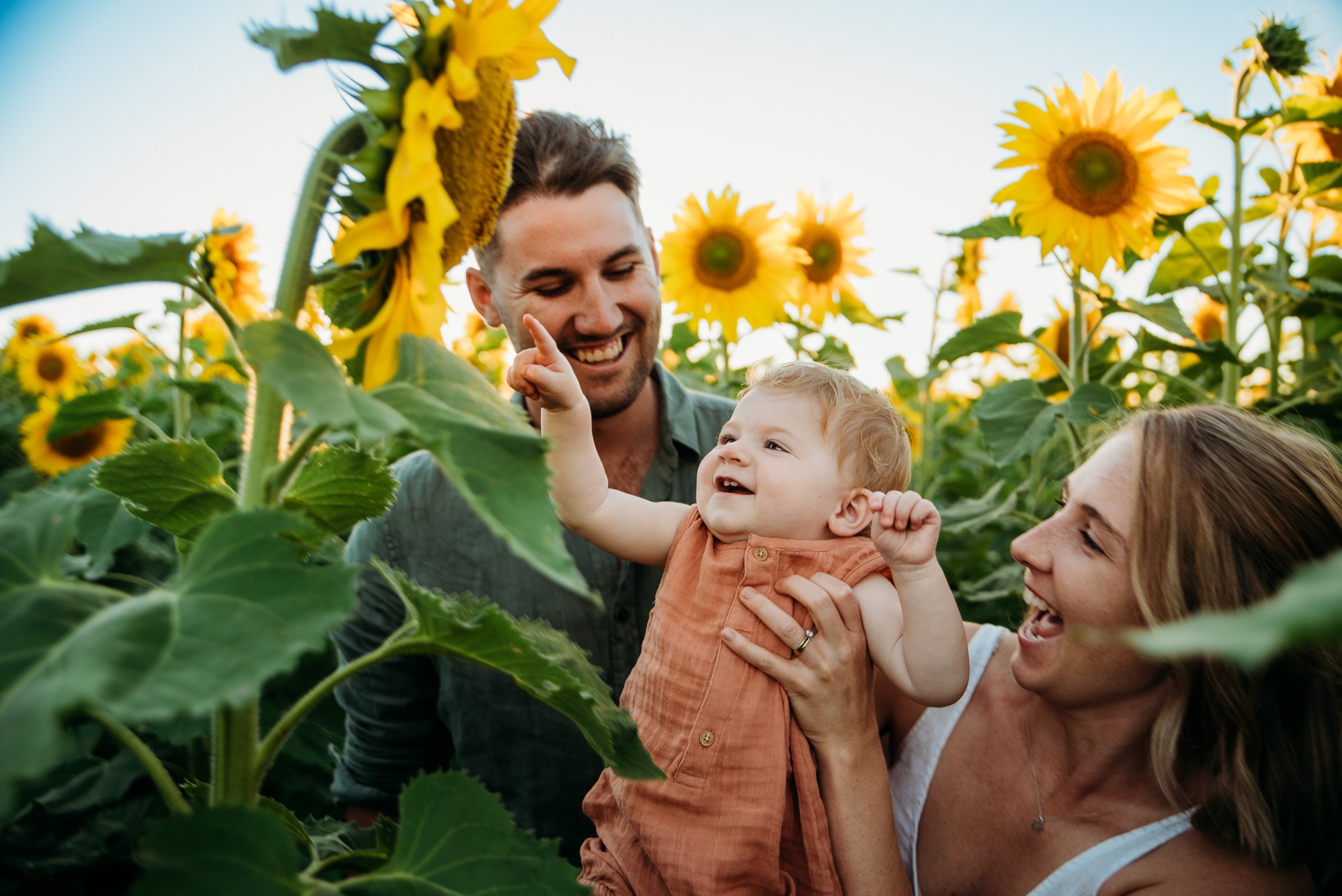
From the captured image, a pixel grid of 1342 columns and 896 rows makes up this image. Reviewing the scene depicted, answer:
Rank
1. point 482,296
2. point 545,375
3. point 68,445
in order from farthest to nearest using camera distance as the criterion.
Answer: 1. point 68,445
2. point 482,296
3. point 545,375

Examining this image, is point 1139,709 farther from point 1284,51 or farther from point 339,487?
point 1284,51

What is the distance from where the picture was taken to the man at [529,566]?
2461 mm

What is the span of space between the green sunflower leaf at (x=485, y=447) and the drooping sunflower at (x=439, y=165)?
0.18ft

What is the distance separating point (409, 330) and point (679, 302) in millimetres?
2957

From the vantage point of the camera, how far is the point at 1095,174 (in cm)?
259

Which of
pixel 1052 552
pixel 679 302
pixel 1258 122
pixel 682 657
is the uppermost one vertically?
pixel 1258 122

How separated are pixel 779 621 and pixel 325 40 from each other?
1308 mm

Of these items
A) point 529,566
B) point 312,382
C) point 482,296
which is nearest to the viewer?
point 312,382

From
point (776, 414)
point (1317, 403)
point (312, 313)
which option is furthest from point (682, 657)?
point (1317, 403)

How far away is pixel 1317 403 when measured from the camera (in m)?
2.50

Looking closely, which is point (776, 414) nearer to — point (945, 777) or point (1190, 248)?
point (945, 777)

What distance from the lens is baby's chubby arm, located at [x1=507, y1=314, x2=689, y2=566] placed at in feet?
5.01

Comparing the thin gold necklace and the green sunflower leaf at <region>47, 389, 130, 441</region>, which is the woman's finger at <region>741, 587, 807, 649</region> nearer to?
the thin gold necklace

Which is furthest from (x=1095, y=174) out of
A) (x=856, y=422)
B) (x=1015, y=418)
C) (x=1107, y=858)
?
(x=1107, y=858)
